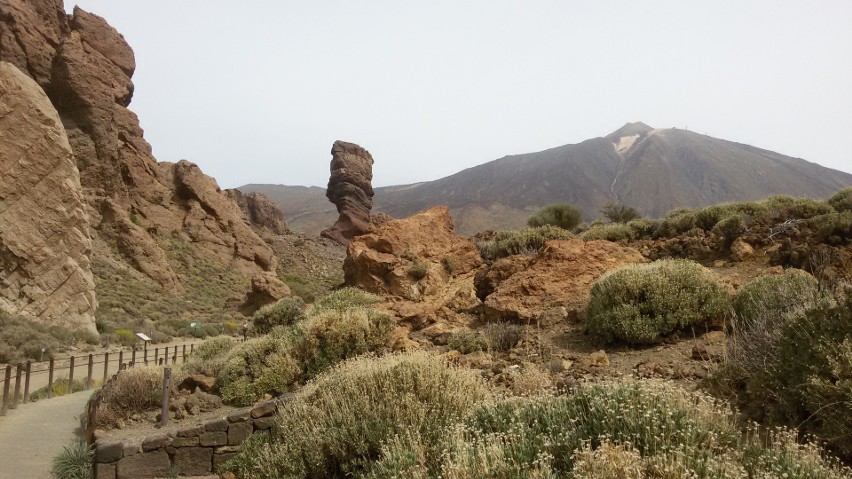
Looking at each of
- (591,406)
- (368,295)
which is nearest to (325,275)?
(368,295)

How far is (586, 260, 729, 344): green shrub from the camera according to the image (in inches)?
281

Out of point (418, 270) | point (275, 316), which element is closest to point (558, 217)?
point (418, 270)

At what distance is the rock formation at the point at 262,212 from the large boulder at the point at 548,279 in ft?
212

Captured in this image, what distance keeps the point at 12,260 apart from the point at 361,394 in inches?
995

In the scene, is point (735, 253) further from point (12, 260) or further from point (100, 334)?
point (12, 260)

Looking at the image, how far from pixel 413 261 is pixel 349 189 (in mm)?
57499

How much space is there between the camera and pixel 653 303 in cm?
738

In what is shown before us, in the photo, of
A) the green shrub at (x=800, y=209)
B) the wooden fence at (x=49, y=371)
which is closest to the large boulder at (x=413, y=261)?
the wooden fence at (x=49, y=371)

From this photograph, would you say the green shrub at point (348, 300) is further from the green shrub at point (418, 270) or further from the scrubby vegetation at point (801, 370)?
the scrubby vegetation at point (801, 370)

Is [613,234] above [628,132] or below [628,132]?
below

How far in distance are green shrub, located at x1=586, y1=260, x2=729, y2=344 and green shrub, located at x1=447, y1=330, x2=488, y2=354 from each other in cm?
162

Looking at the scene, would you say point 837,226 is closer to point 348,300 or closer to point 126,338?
point 348,300

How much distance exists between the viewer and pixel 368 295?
38.3 feet

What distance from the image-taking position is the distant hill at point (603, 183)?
109000 millimetres
